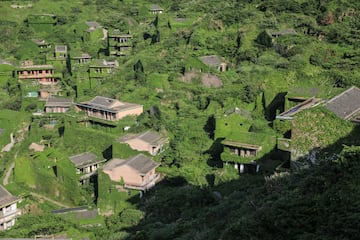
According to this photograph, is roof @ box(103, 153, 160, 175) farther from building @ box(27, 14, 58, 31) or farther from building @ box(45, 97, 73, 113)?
building @ box(27, 14, 58, 31)

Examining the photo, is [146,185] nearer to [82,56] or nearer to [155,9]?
[82,56]

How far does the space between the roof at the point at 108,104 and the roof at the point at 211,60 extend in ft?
18.6

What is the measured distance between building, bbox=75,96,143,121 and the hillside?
0.32 m

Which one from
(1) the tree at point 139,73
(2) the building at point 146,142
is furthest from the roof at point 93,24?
(2) the building at point 146,142

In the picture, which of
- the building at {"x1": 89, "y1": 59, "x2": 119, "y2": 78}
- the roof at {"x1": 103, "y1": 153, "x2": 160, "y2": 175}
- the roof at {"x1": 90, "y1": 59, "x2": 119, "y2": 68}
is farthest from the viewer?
the roof at {"x1": 90, "y1": 59, "x2": 119, "y2": 68}

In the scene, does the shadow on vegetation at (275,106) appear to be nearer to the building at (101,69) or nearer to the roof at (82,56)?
the building at (101,69)

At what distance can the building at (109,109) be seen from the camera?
27328mm

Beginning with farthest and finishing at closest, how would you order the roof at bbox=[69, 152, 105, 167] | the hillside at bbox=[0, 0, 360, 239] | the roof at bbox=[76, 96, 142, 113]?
the roof at bbox=[76, 96, 142, 113] → the roof at bbox=[69, 152, 105, 167] → the hillside at bbox=[0, 0, 360, 239]

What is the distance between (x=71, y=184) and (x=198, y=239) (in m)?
14.3

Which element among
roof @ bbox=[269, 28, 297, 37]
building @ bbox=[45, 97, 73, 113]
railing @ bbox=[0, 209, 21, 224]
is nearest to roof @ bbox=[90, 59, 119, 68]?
building @ bbox=[45, 97, 73, 113]

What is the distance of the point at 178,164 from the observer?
930 inches

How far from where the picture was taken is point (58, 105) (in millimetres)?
31531

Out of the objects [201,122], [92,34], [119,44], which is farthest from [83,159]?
[92,34]

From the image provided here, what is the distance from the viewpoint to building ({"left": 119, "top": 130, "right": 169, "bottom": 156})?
2419 centimetres
